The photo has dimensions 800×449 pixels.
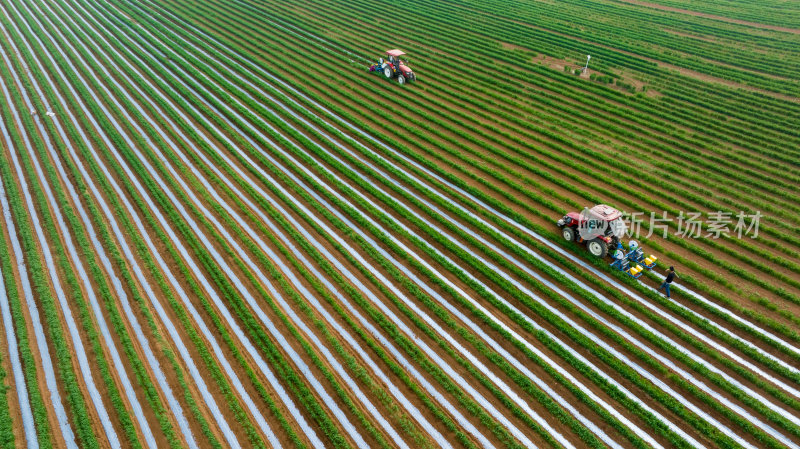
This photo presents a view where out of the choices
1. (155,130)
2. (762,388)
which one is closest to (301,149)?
(155,130)

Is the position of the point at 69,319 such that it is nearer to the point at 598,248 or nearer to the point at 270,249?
the point at 270,249

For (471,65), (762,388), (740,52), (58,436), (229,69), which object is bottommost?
(58,436)

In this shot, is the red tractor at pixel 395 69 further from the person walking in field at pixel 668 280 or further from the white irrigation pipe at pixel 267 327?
the person walking in field at pixel 668 280

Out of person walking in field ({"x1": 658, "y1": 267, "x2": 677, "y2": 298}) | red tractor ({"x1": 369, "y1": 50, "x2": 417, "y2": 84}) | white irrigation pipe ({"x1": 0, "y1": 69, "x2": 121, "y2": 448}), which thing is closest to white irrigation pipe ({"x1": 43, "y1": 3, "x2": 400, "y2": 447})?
white irrigation pipe ({"x1": 0, "y1": 69, "x2": 121, "y2": 448})

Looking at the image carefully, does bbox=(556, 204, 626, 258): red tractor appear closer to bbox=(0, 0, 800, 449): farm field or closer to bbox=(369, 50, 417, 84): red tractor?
bbox=(0, 0, 800, 449): farm field

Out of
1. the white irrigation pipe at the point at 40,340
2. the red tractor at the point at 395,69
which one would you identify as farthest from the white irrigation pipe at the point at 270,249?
the red tractor at the point at 395,69

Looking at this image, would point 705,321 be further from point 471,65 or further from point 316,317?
Answer: point 471,65
